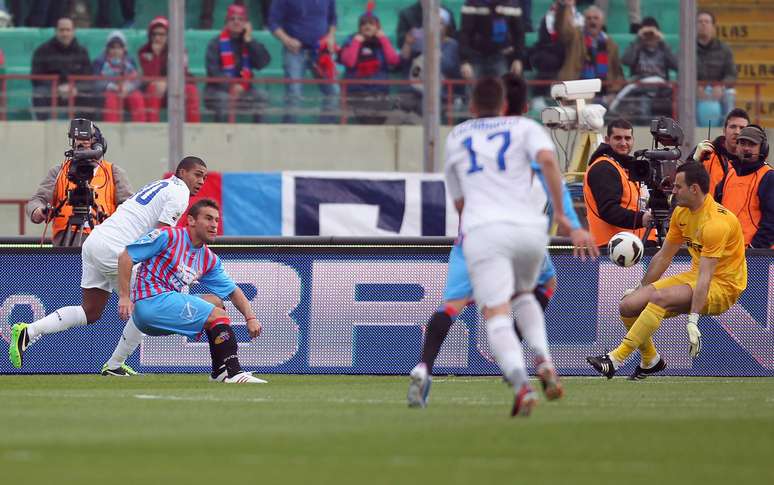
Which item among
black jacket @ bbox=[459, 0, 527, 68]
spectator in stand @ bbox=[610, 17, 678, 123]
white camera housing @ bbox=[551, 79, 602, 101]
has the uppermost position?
black jacket @ bbox=[459, 0, 527, 68]

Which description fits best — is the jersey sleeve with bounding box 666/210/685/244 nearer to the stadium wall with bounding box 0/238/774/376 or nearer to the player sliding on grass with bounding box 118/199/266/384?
the stadium wall with bounding box 0/238/774/376

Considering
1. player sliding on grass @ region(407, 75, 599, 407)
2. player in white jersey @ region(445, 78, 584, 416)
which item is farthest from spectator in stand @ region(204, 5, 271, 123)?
player in white jersey @ region(445, 78, 584, 416)

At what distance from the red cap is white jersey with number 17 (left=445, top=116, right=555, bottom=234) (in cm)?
1254

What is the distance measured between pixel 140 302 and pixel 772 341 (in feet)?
16.0

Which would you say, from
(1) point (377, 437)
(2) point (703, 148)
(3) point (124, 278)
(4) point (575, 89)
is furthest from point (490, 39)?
(1) point (377, 437)

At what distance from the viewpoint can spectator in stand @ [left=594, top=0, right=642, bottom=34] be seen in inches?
834

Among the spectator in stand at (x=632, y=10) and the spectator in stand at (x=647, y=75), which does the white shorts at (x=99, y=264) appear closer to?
the spectator in stand at (x=647, y=75)

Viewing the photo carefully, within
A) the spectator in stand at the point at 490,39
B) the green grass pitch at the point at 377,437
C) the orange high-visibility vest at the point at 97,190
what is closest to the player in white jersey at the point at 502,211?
the green grass pitch at the point at 377,437

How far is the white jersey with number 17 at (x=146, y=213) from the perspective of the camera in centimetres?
1173

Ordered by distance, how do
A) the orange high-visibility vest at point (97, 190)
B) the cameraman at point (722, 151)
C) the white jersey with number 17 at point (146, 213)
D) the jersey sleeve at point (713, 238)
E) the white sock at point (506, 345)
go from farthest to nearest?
the orange high-visibility vest at point (97, 190) < the cameraman at point (722, 151) < the white jersey with number 17 at point (146, 213) < the jersey sleeve at point (713, 238) < the white sock at point (506, 345)

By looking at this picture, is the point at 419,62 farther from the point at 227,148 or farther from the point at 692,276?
the point at 692,276

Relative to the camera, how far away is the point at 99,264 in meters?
12.0

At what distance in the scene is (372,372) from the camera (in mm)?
12875

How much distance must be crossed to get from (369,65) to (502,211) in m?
12.3
